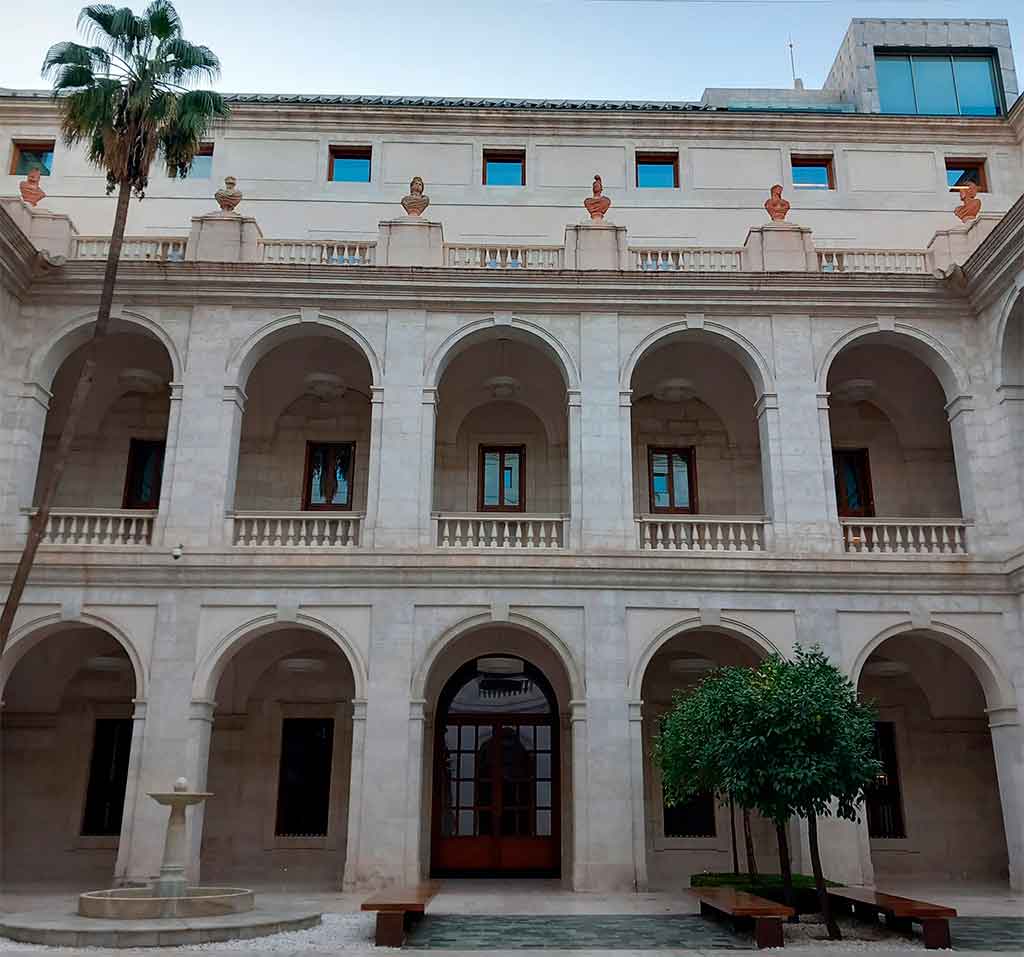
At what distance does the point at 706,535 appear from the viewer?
18859mm

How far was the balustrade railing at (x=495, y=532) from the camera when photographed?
1875 cm

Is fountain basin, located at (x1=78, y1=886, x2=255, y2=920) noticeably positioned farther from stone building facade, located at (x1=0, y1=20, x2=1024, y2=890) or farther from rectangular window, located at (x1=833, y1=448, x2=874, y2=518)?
rectangular window, located at (x1=833, y1=448, x2=874, y2=518)

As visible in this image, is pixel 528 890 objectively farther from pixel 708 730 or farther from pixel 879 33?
pixel 879 33

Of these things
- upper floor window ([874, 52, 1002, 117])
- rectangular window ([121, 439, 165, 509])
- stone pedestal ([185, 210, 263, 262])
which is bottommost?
rectangular window ([121, 439, 165, 509])

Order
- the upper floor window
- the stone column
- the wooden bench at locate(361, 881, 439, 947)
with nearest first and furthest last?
the wooden bench at locate(361, 881, 439, 947) < the stone column < the upper floor window

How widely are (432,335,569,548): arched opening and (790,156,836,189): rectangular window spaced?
8132mm

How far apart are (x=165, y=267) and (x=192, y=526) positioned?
203 inches

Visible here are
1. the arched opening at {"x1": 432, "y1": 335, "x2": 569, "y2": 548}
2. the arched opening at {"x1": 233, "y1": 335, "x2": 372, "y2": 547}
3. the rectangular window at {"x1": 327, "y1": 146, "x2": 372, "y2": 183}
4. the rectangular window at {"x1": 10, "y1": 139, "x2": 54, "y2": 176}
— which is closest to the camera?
the arched opening at {"x1": 233, "y1": 335, "x2": 372, "y2": 547}

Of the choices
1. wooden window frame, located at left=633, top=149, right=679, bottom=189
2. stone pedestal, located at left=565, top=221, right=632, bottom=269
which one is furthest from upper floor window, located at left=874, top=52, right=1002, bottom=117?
stone pedestal, located at left=565, top=221, right=632, bottom=269

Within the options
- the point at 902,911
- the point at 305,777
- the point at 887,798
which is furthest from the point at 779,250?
the point at 305,777

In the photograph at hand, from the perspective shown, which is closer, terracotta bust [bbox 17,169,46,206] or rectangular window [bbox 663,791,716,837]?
rectangular window [bbox 663,791,716,837]

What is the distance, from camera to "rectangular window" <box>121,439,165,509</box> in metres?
21.6

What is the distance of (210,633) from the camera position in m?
17.9

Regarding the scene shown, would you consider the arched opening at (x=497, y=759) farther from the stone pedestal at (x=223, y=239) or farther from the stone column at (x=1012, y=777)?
the stone pedestal at (x=223, y=239)
